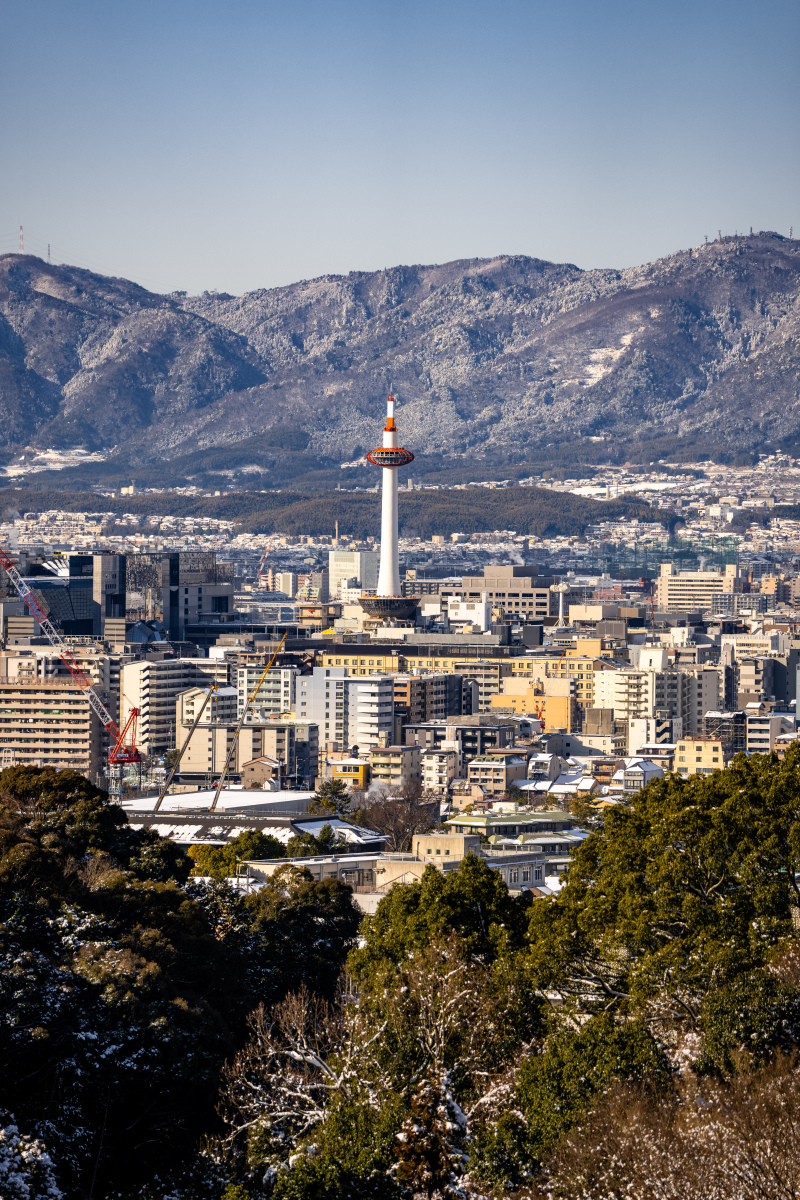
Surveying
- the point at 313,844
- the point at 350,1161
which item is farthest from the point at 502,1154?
the point at 313,844

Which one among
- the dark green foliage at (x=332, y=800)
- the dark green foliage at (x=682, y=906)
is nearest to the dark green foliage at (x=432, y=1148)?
the dark green foliage at (x=682, y=906)

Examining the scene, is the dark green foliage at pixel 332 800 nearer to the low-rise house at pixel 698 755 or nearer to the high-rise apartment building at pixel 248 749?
the high-rise apartment building at pixel 248 749

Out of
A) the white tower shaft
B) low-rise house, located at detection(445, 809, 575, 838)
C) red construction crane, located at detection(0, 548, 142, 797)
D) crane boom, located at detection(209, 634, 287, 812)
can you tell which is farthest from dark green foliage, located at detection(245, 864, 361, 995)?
the white tower shaft

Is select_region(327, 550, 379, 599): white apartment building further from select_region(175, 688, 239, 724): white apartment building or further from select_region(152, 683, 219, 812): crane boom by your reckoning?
select_region(175, 688, 239, 724): white apartment building

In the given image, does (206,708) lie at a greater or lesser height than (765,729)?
greater

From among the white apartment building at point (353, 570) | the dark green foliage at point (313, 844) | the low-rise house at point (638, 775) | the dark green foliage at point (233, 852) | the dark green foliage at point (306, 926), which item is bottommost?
the low-rise house at point (638, 775)

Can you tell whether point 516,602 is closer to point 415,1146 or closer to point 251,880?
point 251,880

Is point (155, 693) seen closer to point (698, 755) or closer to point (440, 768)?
point (440, 768)

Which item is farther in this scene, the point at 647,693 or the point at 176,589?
the point at 176,589
